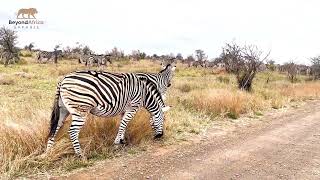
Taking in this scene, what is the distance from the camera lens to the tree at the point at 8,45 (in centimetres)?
3047

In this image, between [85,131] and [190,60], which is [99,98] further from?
[190,60]

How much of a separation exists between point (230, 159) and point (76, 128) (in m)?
2.72

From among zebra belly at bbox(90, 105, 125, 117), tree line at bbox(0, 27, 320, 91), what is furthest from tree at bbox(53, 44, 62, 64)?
zebra belly at bbox(90, 105, 125, 117)

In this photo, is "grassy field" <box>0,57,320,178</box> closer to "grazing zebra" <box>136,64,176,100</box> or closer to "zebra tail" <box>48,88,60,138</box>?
"zebra tail" <box>48,88,60,138</box>

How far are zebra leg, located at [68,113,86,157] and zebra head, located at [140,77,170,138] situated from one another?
1.59 m

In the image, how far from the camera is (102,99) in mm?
6230

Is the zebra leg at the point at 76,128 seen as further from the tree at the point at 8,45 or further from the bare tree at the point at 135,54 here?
the bare tree at the point at 135,54

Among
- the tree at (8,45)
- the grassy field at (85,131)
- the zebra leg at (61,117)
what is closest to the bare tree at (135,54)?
the tree at (8,45)

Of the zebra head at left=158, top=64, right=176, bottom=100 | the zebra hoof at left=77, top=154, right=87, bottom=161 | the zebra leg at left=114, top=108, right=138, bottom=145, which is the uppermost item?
the zebra head at left=158, top=64, right=176, bottom=100

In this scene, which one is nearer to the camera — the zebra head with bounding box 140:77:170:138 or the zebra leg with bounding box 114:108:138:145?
the zebra leg with bounding box 114:108:138:145

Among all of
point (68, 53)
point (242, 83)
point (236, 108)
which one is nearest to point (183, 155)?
point (236, 108)

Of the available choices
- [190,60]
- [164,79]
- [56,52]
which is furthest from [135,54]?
[164,79]

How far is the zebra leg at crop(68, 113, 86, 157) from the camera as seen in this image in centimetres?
593

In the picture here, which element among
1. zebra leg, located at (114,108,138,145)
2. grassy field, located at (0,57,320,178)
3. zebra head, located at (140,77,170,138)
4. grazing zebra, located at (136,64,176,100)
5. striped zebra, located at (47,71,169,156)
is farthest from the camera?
grazing zebra, located at (136,64,176,100)
